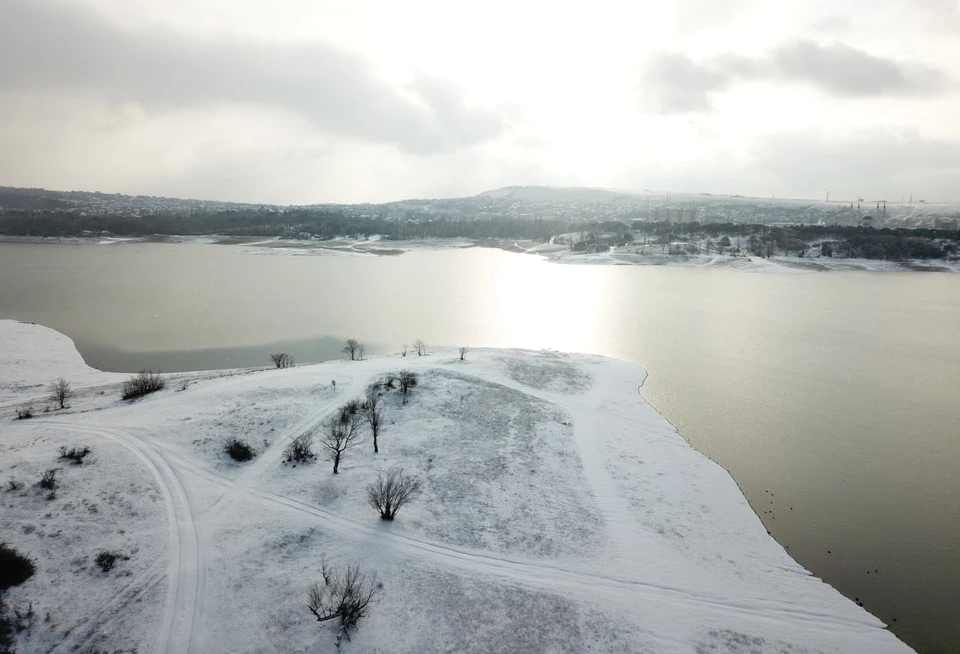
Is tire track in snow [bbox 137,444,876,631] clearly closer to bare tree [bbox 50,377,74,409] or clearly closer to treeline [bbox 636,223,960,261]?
bare tree [bbox 50,377,74,409]

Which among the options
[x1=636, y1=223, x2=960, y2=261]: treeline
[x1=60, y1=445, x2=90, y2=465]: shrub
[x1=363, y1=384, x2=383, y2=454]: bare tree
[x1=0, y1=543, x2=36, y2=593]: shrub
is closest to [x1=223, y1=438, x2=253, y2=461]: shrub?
[x1=60, y1=445, x2=90, y2=465]: shrub

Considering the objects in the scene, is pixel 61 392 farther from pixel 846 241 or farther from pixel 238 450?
pixel 846 241

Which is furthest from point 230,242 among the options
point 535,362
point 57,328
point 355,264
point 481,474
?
point 481,474

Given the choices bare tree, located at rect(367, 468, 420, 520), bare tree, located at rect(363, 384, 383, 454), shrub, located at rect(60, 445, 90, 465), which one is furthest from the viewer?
bare tree, located at rect(363, 384, 383, 454)

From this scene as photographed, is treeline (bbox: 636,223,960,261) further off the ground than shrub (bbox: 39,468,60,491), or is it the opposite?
treeline (bbox: 636,223,960,261)

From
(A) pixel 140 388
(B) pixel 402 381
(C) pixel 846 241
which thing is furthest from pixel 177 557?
(C) pixel 846 241

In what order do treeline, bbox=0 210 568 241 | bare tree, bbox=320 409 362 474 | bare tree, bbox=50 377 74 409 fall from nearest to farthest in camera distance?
bare tree, bbox=320 409 362 474 < bare tree, bbox=50 377 74 409 < treeline, bbox=0 210 568 241

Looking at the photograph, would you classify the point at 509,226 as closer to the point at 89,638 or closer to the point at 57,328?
the point at 57,328
